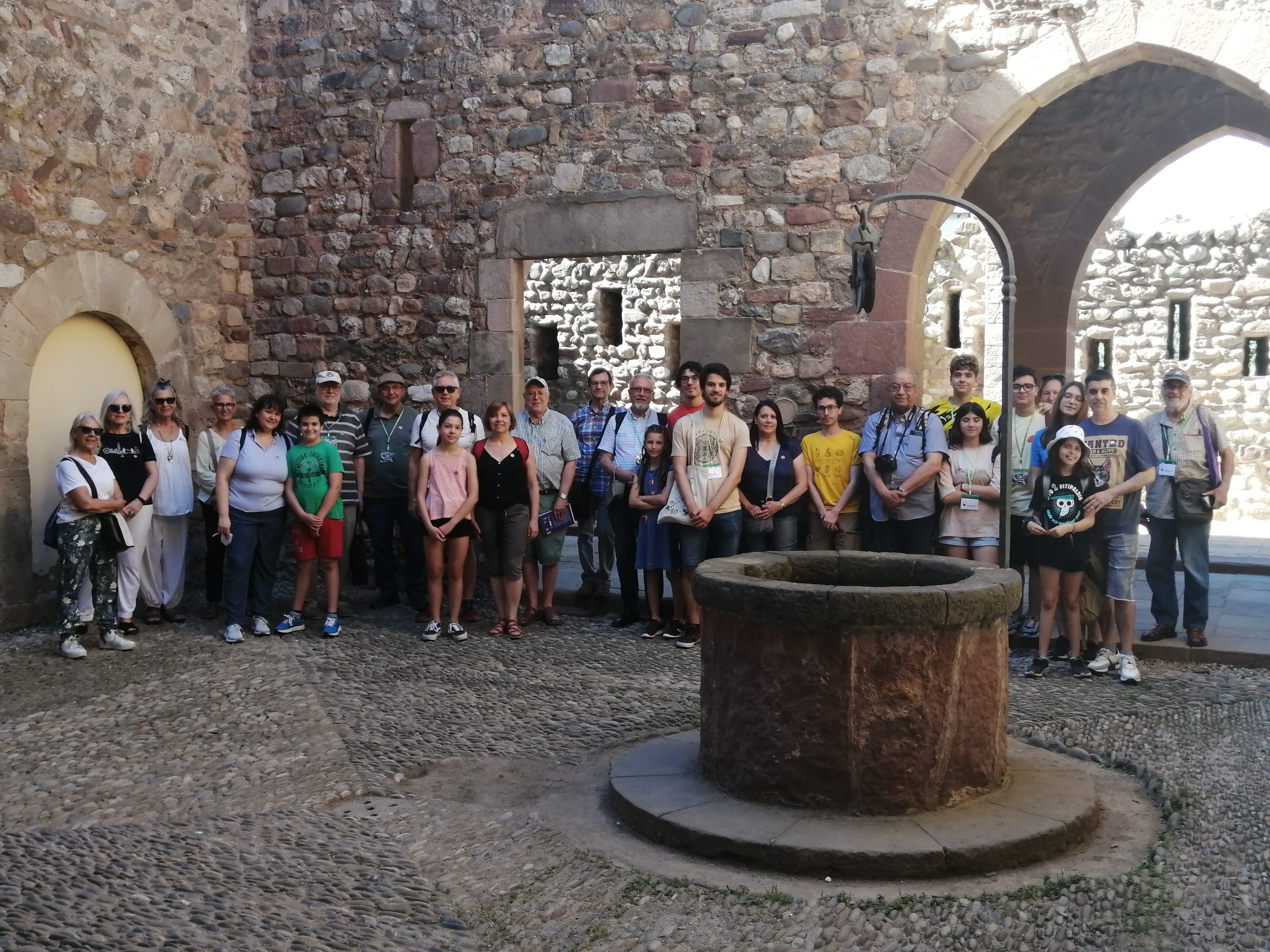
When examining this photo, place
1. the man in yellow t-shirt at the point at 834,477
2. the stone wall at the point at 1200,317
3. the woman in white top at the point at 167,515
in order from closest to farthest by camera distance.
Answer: the man in yellow t-shirt at the point at 834,477, the woman in white top at the point at 167,515, the stone wall at the point at 1200,317

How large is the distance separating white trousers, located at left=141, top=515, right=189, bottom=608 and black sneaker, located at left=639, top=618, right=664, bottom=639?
297 cm

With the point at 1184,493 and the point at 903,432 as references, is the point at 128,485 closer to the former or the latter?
the point at 903,432

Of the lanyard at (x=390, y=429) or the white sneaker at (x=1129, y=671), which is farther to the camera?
the lanyard at (x=390, y=429)

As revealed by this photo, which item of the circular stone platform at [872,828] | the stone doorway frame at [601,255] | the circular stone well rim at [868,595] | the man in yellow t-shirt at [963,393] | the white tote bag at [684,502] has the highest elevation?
the stone doorway frame at [601,255]

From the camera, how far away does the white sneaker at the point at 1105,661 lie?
6.21 metres

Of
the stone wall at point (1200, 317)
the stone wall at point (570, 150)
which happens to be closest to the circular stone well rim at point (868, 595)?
the stone wall at point (570, 150)

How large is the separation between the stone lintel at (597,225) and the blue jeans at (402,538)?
1.95 metres

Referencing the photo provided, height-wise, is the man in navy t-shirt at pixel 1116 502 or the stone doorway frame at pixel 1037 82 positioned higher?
the stone doorway frame at pixel 1037 82

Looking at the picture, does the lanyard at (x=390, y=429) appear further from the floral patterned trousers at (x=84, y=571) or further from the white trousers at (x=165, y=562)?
the floral patterned trousers at (x=84, y=571)

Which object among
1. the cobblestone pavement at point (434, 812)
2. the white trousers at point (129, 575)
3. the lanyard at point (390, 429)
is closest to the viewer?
the cobblestone pavement at point (434, 812)

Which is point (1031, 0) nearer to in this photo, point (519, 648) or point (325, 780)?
point (519, 648)

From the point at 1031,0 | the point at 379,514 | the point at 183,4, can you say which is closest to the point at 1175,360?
the point at 1031,0

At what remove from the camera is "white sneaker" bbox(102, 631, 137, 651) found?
270 inches

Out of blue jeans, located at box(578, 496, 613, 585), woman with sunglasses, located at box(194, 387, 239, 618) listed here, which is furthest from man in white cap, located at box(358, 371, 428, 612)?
blue jeans, located at box(578, 496, 613, 585)
